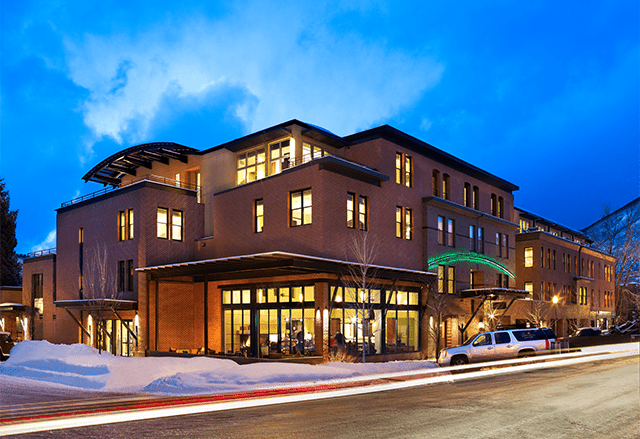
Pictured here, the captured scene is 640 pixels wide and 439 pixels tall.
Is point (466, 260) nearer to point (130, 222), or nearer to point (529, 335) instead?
point (529, 335)

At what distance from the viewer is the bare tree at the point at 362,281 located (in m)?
27.8

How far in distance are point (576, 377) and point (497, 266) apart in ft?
80.1

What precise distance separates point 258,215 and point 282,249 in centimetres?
343

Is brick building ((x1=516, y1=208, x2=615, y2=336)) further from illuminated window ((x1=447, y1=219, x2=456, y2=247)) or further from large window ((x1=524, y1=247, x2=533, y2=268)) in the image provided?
illuminated window ((x1=447, y1=219, x2=456, y2=247))

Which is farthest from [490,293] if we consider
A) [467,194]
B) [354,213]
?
[354,213]

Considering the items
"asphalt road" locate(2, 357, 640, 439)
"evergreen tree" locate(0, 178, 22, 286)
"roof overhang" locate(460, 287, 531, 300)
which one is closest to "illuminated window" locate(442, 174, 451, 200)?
"roof overhang" locate(460, 287, 531, 300)

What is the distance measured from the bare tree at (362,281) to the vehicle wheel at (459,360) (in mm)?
4580

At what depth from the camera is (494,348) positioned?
2695cm

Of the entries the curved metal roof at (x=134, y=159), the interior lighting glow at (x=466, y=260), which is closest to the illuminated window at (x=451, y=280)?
the interior lighting glow at (x=466, y=260)

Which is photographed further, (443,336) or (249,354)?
(443,336)

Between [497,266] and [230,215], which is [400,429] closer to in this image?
[230,215]

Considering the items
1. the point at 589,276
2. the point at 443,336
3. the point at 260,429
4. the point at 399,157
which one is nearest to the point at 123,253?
the point at 399,157

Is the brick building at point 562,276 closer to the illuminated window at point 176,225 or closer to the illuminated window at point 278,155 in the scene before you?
the illuminated window at point 278,155

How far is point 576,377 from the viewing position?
65.3 ft
